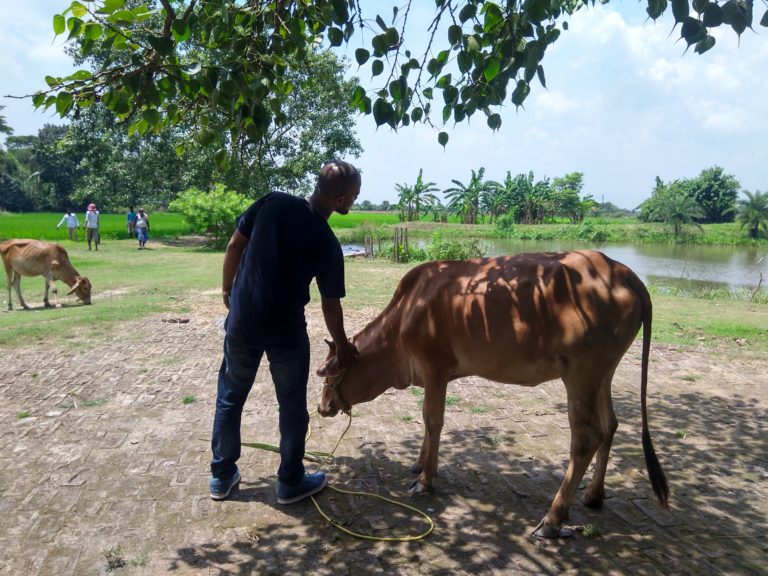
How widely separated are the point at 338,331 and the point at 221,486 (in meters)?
1.36

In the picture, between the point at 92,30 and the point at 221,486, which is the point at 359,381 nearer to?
the point at 221,486

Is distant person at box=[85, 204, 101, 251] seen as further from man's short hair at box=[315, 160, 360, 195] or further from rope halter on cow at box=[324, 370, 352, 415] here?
man's short hair at box=[315, 160, 360, 195]

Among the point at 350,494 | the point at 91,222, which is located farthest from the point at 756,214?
the point at 350,494

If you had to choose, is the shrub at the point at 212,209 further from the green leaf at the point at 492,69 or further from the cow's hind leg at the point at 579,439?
the cow's hind leg at the point at 579,439

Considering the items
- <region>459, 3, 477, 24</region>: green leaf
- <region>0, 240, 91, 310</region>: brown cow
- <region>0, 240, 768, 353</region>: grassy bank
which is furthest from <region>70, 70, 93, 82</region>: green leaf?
<region>0, 240, 91, 310</region>: brown cow

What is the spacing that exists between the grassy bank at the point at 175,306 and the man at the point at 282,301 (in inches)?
211

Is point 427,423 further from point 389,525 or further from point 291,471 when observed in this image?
point 291,471

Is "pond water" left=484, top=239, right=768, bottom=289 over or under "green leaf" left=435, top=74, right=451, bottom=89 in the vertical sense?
under

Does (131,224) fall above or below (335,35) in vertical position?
below

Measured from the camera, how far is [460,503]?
3.97 meters

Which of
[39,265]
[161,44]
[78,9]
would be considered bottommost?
[39,265]

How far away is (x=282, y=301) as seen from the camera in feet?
12.0

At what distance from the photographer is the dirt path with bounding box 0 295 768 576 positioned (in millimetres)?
3283

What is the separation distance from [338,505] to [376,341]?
124 cm
